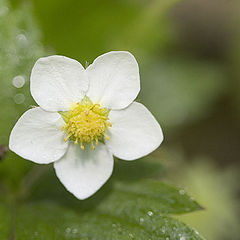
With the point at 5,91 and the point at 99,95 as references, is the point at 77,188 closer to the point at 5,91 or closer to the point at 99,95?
the point at 99,95

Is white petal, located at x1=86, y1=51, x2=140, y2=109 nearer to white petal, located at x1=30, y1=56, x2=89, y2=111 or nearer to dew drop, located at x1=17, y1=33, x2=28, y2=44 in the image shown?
white petal, located at x1=30, y1=56, x2=89, y2=111

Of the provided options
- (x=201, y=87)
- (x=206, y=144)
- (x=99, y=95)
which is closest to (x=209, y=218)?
(x=206, y=144)

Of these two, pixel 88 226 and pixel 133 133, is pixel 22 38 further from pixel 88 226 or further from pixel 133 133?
pixel 88 226

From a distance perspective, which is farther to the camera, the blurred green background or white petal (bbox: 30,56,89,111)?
the blurred green background

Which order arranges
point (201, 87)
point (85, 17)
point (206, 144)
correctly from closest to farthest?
point (85, 17), point (206, 144), point (201, 87)

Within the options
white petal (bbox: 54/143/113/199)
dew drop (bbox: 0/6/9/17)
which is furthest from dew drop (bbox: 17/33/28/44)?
white petal (bbox: 54/143/113/199)

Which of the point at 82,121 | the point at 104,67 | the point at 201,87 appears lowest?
the point at 201,87

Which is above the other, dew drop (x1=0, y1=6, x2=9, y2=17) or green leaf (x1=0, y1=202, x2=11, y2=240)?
dew drop (x1=0, y1=6, x2=9, y2=17)
